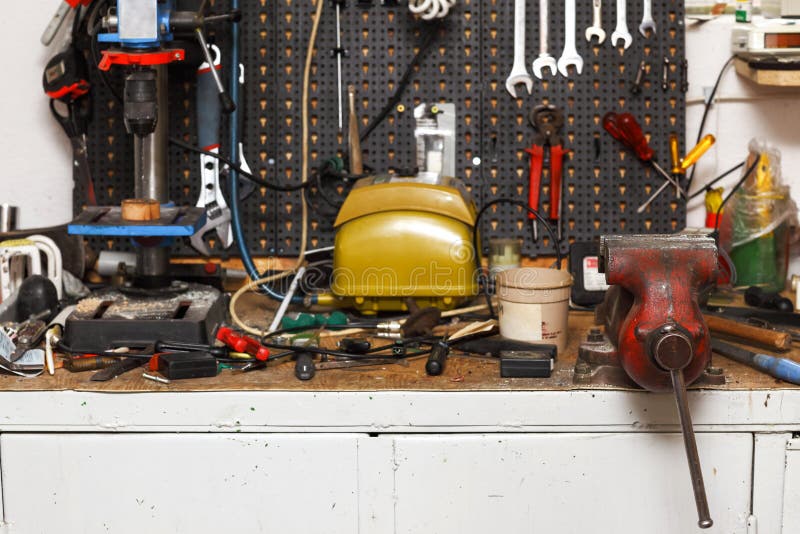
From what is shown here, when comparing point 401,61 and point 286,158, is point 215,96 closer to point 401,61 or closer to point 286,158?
point 286,158

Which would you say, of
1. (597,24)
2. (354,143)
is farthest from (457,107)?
(597,24)

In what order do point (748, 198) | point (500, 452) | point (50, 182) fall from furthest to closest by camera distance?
point (50, 182) < point (748, 198) < point (500, 452)

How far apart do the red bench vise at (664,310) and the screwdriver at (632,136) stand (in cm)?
61

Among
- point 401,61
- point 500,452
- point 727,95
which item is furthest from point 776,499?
point 401,61

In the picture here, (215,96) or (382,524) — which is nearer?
(382,524)

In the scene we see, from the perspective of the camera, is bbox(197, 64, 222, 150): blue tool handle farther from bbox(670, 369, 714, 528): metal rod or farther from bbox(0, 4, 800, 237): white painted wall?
bbox(670, 369, 714, 528): metal rod

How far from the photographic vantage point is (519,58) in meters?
2.01

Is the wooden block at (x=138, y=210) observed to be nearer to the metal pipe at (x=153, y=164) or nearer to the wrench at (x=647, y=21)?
the metal pipe at (x=153, y=164)

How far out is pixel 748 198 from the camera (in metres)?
1.96

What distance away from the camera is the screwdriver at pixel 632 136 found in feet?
6.48

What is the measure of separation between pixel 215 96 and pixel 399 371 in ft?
2.65

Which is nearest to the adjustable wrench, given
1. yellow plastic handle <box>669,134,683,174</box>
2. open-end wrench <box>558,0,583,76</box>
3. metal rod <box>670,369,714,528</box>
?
open-end wrench <box>558,0,583,76</box>

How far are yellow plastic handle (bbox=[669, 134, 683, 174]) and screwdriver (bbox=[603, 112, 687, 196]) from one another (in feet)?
0.07

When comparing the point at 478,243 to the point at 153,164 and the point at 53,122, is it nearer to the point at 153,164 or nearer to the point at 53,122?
the point at 153,164
